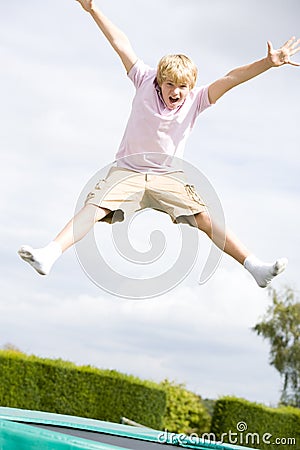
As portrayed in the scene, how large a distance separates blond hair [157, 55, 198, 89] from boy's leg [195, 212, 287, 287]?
54cm

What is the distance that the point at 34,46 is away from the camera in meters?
4.78

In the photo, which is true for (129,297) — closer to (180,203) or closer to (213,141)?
(180,203)

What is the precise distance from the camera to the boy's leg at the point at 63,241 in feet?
8.71

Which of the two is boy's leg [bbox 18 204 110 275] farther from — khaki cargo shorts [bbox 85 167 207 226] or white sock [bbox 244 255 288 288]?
white sock [bbox 244 255 288 288]

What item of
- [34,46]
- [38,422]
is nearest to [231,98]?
[34,46]

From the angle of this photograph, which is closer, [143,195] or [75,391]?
[143,195]

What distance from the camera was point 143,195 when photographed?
3.02 m

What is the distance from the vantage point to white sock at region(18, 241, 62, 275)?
265 centimetres

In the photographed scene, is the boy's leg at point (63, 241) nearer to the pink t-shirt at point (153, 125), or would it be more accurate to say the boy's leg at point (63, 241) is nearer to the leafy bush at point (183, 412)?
the pink t-shirt at point (153, 125)

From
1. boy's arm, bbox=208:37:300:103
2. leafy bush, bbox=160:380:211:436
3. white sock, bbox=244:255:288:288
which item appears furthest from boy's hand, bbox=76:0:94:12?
leafy bush, bbox=160:380:211:436

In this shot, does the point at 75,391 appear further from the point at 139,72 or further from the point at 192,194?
the point at 139,72

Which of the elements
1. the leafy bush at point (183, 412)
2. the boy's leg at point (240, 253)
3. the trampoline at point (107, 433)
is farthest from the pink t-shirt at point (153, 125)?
the leafy bush at point (183, 412)

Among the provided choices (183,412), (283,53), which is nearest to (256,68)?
(283,53)

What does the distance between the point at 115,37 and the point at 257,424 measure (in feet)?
18.0
